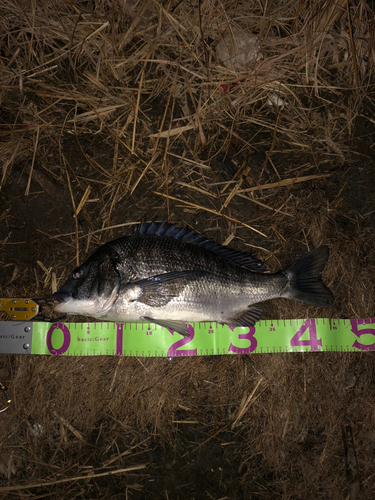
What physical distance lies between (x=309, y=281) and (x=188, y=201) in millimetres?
1592

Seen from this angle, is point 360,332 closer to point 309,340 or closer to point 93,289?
point 309,340

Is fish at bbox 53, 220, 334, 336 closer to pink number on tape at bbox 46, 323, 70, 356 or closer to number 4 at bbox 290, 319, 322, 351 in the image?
number 4 at bbox 290, 319, 322, 351

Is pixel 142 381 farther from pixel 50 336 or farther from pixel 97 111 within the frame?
pixel 97 111

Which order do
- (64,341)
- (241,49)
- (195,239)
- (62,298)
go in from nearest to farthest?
(62,298) < (195,239) < (64,341) < (241,49)

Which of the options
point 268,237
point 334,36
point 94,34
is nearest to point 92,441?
point 268,237

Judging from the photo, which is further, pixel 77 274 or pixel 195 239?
pixel 195 239

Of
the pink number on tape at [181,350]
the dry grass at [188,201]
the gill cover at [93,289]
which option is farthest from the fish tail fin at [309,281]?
the gill cover at [93,289]

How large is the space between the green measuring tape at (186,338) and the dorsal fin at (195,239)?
2.38 feet

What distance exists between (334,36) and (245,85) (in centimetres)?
123

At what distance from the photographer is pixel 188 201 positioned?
350cm

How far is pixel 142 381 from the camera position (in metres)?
3.32

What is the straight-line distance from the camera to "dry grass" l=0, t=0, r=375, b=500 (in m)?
3.26

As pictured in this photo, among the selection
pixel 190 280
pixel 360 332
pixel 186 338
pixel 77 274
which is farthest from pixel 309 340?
pixel 77 274

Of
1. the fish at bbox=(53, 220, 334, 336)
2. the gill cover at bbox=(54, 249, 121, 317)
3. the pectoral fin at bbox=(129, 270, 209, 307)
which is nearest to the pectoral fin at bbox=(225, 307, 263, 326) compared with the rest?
the fish at bbox=(53, 220, 334, 336)
